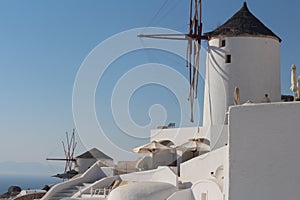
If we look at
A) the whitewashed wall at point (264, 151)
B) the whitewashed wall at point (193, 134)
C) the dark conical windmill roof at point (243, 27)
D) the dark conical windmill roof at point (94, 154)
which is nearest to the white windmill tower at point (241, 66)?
the dark conical windmill roof at point (243, 27)

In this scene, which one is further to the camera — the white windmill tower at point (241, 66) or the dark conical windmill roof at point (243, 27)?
the dark conical windmill roof at point (243, 27)

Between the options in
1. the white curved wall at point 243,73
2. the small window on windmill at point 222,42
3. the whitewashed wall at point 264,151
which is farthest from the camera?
the small window on windmill at point 222,42

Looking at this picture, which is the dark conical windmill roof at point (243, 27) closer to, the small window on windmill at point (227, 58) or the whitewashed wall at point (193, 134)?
the small window on windmill at point (227, 58)

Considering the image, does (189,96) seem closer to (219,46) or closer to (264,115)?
(219,46)

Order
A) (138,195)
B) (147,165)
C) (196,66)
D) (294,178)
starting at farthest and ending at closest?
(196,66) → (147,165) → (138,195) → (294,178)

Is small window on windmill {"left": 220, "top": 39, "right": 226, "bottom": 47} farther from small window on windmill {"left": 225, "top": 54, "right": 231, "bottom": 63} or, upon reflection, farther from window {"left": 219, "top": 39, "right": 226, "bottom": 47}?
small window on windmill {"left": 225, "top": 54, "right": 231, "bottom": 63}

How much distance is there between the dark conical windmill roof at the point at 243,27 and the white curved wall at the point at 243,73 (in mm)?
240

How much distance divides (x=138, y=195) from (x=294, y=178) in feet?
25.5

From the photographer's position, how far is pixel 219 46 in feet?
82.8

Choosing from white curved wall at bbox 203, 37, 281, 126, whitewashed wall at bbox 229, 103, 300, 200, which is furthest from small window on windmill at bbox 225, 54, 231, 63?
whitewashed wall at bbox 229, 103, 300, 200

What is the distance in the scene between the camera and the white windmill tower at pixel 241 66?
24438 millimetres

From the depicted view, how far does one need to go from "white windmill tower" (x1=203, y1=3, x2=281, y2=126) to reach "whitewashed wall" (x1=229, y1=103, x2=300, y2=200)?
1278 centimetres

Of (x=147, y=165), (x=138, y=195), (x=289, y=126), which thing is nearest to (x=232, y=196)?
(x=289, y=126)

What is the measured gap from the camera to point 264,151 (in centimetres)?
1127
